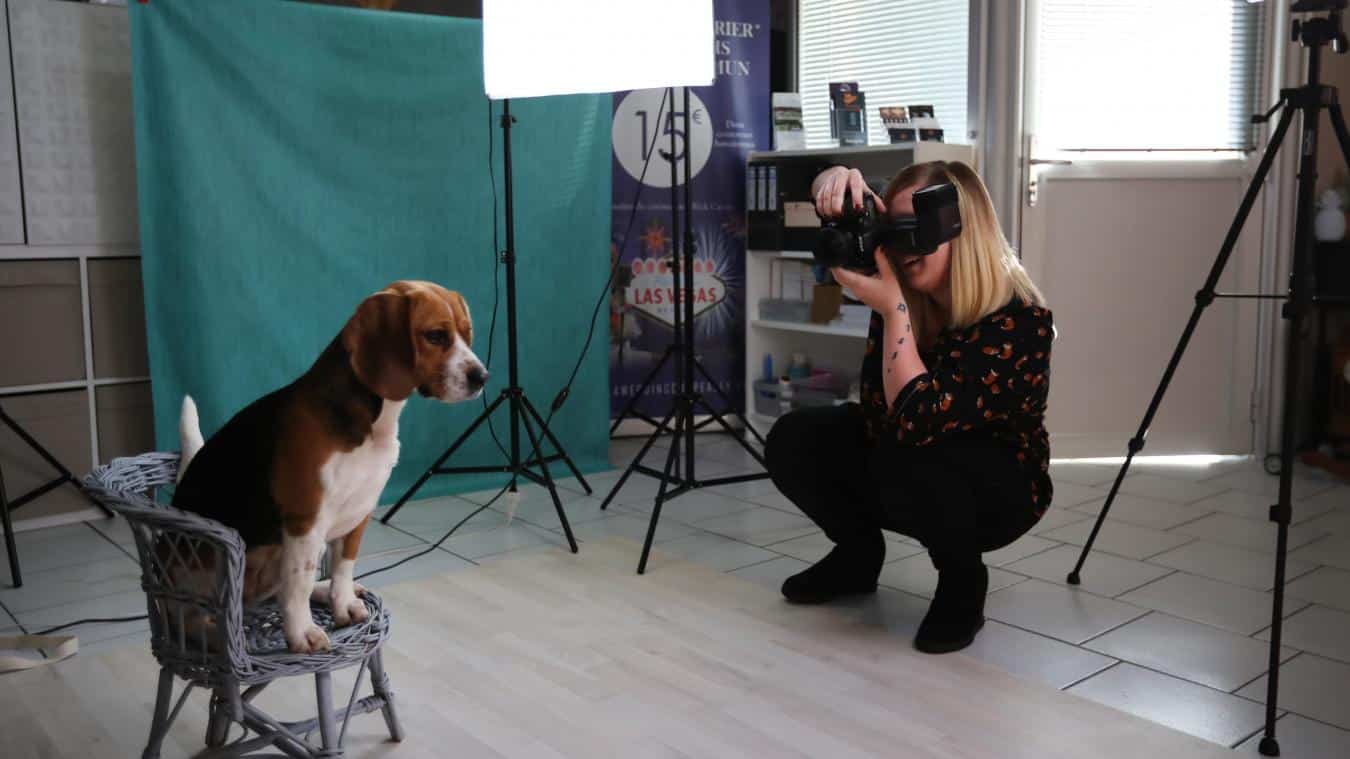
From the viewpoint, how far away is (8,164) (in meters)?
3.05

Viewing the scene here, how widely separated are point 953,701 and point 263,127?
237 cm

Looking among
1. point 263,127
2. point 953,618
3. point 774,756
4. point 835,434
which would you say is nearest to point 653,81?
point 835,434

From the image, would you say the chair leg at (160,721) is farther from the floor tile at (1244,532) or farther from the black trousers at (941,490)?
the floor tile at (1244,532)

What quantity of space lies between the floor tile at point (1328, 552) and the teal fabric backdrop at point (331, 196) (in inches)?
85.3

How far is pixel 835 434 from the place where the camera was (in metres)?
2.49

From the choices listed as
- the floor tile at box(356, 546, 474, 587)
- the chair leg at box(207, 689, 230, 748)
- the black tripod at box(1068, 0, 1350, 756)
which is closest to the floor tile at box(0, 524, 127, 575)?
the floor tile at box(356, 546, 474, 587)

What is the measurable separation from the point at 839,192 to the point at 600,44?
2.73 feet

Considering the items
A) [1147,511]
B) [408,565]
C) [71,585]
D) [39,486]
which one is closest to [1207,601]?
[1147,511]

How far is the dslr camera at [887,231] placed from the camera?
210 cm

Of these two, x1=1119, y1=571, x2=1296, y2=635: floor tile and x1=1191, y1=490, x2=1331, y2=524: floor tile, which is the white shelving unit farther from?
x1=1119, y1=571, x2=1296, y2=635: floor tile

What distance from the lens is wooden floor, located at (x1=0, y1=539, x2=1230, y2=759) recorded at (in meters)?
1.87

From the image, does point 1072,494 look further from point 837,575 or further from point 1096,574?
point 837,575

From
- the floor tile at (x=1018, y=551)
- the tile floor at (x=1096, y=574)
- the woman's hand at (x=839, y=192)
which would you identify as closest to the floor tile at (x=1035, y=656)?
the tile floor at (x=1096, y=574)

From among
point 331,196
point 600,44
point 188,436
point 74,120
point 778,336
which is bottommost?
point 778,336
